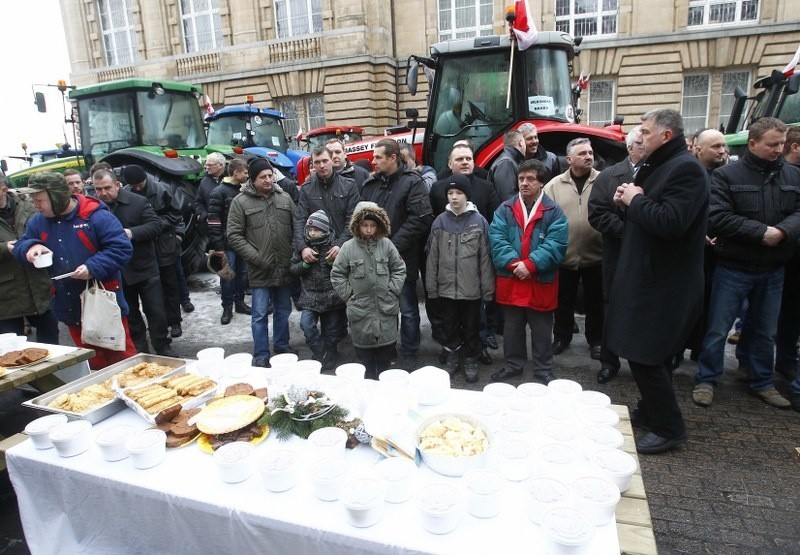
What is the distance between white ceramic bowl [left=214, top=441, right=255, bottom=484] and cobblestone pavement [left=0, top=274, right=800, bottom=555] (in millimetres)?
1745

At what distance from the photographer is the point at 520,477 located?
5.66 ft

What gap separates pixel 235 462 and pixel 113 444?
58 cm

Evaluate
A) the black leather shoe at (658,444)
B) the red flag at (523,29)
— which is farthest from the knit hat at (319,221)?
the red flag at (523,29)

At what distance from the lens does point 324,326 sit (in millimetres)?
4820

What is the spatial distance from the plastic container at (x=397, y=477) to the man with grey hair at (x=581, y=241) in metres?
3.10

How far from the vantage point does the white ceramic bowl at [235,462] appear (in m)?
1.79

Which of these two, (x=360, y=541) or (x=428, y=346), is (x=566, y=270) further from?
(x=360, y=541)

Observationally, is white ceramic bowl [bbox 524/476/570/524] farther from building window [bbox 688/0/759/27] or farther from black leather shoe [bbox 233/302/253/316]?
building window [bbox 688/0/759/27]

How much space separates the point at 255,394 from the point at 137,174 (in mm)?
4027

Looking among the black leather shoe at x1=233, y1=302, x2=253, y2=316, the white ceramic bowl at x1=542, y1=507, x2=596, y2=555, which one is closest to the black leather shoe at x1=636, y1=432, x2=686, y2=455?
the white ceramic bowl at x1=542, y1=507, x2=596, y2=555

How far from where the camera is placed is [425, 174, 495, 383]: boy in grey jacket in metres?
4.19

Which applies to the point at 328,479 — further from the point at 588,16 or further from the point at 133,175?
the point at 588,16

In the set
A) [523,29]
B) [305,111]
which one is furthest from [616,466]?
[305,111]

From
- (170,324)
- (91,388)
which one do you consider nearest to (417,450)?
(91,388)
